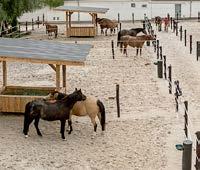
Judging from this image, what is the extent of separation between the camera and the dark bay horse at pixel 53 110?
12.8m

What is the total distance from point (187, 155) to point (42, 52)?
6.55 meters

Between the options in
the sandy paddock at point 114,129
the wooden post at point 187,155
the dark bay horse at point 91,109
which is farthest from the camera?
the dark bay horse at point 91,109

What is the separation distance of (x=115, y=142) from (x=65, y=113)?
1.38 m

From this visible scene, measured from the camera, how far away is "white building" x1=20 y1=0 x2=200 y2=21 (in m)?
46.2

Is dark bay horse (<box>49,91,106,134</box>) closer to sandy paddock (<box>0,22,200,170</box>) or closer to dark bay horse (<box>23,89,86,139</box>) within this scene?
dark bay horse (<box>23,89,86,139</box>)

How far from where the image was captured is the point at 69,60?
46.1ft

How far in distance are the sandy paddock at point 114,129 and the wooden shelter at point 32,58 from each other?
49 cm

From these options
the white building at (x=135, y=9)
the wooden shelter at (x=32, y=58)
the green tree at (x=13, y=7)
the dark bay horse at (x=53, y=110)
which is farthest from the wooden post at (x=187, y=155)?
the white building at (x=135, y=9)

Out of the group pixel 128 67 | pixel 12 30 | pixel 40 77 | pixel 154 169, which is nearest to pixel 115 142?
pixel 154 169

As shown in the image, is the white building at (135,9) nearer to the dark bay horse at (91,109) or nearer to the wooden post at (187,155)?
the dark bay horse at (91,109)

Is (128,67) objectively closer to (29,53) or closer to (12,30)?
(29,53)

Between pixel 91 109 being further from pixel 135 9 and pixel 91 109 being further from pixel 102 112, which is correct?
pixel 135 9

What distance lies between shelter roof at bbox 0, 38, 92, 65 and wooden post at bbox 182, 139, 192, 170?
497cm

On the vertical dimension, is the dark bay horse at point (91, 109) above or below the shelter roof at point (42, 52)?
below
